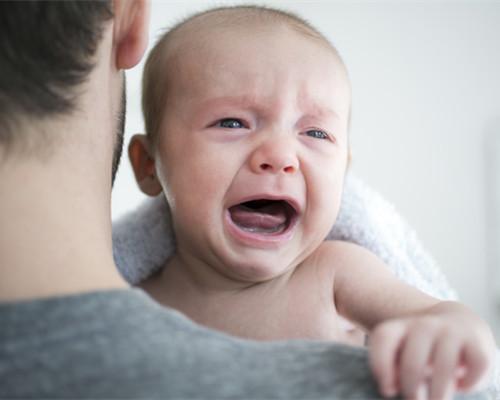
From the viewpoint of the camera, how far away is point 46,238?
1.90ft

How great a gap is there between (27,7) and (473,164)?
2.58 m

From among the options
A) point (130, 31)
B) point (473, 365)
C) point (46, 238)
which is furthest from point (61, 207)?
point (473, 365)

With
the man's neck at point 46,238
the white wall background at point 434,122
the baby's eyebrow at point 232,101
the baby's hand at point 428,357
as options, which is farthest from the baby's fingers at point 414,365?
the white wall background at point 434,122

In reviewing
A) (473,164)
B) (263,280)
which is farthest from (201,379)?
(473,164)

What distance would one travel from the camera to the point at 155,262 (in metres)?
1.18

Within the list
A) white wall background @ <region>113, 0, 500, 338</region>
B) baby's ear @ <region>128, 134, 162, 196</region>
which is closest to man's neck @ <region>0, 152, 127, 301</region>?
baby's ear @ <region>128, 134, 162, 196</region>

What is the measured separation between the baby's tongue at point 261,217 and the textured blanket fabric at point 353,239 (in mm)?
202

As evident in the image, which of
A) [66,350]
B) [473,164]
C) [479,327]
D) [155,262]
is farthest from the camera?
[473,164]

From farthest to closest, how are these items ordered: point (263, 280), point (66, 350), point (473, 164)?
point (473, 164)
point (263, 280)
point (66, 350)

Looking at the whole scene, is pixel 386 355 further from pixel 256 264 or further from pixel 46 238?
pixel 256 264

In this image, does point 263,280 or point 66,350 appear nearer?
point 66,350

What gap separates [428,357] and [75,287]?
0.29 m

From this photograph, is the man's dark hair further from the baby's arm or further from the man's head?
the baby's arm

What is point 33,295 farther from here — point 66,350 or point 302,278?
point 302,278
